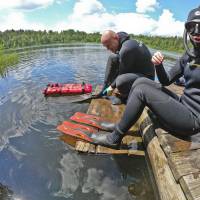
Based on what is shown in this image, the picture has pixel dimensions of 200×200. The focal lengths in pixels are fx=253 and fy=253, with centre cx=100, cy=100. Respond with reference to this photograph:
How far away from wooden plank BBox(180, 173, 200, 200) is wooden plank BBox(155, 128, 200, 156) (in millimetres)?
471

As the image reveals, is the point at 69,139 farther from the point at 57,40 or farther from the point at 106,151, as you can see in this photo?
the point at 57,40

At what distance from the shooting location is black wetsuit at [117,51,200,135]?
120 inches

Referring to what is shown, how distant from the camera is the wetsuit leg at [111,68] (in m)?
6.27

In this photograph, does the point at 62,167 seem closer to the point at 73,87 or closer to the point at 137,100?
→ the point at 137,100

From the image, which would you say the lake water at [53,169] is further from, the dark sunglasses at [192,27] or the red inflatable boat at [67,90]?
the dark sunglasses at [192,27]

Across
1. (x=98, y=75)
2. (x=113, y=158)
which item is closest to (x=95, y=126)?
(x=113, y=158)

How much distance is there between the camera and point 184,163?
2.73 metres

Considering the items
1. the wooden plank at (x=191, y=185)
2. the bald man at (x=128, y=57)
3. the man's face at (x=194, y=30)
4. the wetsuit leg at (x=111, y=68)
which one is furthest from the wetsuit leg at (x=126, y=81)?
the wooden plank at (x=191, y=185)

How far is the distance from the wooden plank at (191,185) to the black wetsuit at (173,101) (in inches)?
28.4

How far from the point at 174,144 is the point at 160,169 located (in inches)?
15.8

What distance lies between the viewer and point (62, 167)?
4211 millimetres

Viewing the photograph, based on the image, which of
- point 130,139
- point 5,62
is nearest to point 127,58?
point 130,139

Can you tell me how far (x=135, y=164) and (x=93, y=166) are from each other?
70 cm

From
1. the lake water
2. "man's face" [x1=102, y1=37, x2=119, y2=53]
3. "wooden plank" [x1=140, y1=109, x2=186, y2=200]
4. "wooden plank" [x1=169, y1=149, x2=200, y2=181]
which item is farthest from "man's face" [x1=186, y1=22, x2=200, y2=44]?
"man's face" [x1=102, y1=37, x2=119, y2=53]
